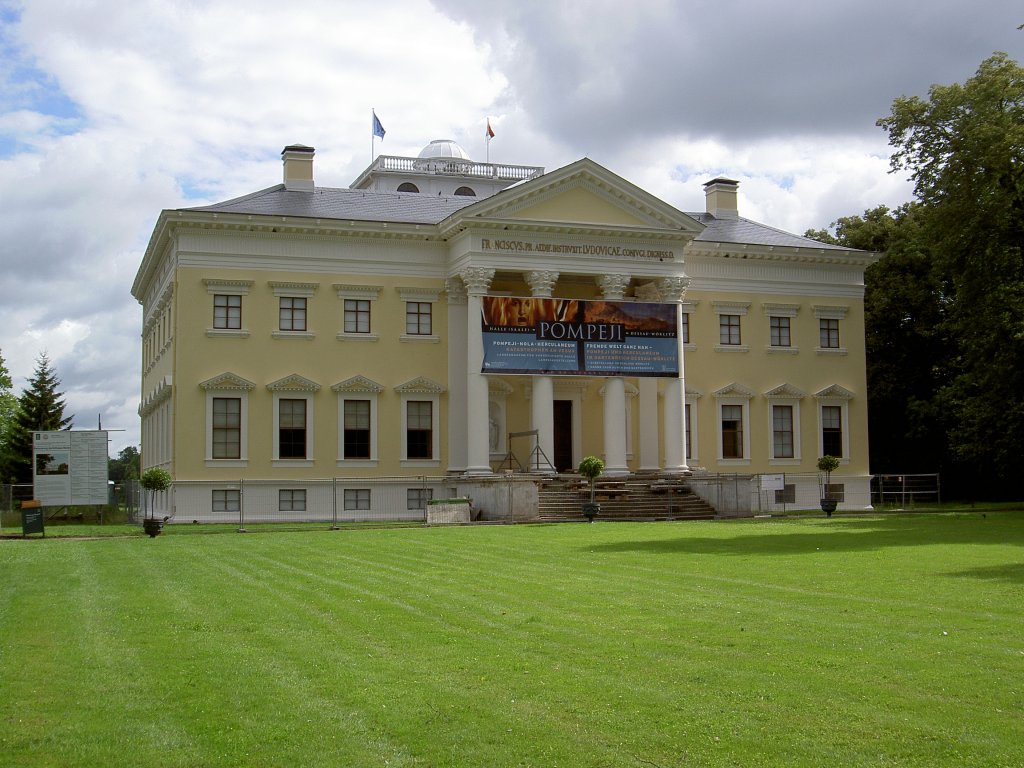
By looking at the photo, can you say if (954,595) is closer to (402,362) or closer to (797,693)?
(797,693)

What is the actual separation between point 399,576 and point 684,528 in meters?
14.2

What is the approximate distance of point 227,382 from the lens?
135 feet

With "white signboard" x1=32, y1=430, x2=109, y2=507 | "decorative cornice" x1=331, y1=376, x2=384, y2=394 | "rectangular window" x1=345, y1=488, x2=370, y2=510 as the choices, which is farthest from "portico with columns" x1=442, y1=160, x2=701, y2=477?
"white signboard" x1=32, y1=430, x2=109, y2=507

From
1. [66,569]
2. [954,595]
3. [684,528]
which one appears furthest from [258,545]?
[954,595]

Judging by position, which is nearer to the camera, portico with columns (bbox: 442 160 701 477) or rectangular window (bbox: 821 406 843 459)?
portico with columns (bbox: 442 160 701 477)

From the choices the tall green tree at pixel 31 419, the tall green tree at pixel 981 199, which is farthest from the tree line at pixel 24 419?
the tall green tree at pixel 981 199

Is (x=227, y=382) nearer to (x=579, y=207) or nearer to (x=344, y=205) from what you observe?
(x=344, y=205)

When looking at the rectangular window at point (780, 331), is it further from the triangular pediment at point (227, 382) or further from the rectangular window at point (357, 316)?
the triangular pediment at point (227, 382)

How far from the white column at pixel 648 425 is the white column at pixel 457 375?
6.62 metres

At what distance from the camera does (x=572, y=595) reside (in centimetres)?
1460

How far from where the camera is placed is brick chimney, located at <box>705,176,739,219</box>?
A: 171 ft

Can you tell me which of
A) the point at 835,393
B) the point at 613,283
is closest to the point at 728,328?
the point at 835,393

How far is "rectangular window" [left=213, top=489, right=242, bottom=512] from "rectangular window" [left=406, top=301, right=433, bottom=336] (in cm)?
847

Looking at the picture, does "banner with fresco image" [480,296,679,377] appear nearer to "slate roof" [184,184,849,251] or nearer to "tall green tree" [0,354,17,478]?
"slate roof" [184,184,849,251]
